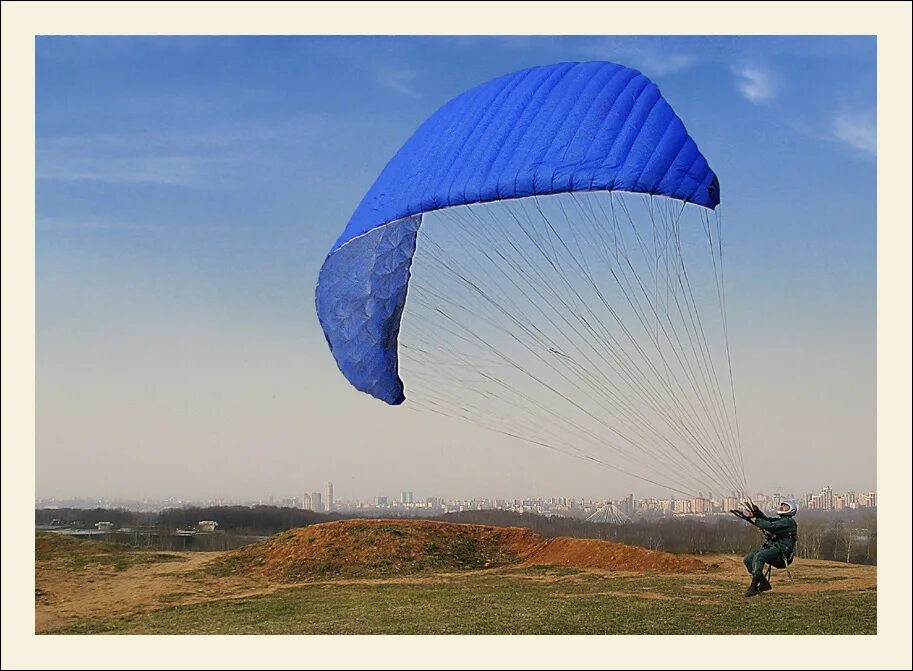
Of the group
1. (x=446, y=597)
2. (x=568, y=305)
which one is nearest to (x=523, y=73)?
(x=568, y=305)

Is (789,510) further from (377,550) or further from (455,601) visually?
(377,550)

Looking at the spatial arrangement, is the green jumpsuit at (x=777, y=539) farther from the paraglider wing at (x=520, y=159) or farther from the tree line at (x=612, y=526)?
the tree line at (x=612, y=526)

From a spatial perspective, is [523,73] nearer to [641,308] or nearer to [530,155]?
[530,155]

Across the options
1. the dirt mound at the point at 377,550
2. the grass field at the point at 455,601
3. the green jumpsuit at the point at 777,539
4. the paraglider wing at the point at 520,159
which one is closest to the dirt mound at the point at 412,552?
the dirt mound at the point at 377,550

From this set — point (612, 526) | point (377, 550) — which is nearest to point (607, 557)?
point (612, 526)

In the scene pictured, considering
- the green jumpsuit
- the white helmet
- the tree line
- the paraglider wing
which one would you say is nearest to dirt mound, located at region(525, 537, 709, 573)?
the tree line
